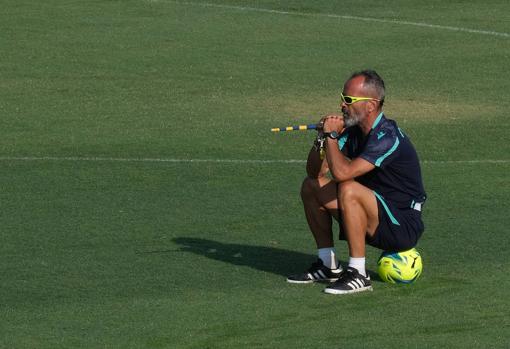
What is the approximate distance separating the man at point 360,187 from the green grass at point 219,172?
0.27 metres

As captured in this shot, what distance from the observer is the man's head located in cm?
1047

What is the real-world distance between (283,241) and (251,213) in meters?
1.10

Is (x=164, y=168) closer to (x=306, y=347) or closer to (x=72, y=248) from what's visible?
(x=72, y=248)

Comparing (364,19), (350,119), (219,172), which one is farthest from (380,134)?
(364,19)

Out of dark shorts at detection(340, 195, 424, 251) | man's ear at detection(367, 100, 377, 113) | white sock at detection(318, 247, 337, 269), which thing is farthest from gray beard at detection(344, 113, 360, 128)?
white sock at detection(318, 247, 337, 269)

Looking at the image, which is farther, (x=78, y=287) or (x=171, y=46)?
(x=171, y=46)

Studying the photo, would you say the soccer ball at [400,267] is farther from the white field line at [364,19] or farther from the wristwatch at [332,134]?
the white field line at [364,19]

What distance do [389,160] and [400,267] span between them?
801 mm

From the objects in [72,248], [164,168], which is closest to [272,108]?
[164,168]

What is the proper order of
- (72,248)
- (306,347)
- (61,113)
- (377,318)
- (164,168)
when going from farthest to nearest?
(61,113), (164,168), (72,248), (377,318), (306,347)

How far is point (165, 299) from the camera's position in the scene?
33.2 feet

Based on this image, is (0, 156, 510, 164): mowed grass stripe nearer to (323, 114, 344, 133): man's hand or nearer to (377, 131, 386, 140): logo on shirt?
(377, 131, 386, 140): logo on shirt

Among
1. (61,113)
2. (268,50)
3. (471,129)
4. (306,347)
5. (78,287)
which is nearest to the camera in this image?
(306,347)

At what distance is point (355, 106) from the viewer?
34.4 ft
